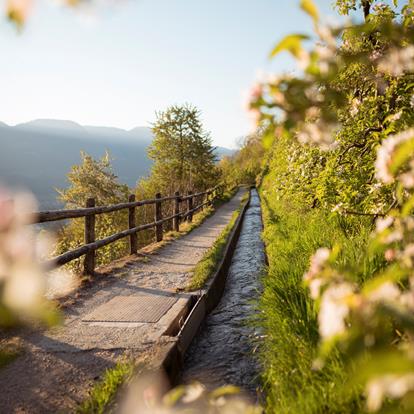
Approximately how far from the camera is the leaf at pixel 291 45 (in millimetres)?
1112

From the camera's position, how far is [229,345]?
4.61 meters

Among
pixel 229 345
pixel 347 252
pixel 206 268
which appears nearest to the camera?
pixel 347 252

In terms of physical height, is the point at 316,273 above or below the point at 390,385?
above

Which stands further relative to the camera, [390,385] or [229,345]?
[229,345]

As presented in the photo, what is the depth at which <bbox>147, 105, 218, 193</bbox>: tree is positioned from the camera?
32188mm

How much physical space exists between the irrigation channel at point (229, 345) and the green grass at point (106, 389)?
2.31 feet

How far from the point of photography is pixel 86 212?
6.70m

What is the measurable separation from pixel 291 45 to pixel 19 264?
0.90 m

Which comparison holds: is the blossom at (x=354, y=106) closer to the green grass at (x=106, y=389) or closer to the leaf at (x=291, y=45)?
the green grass at (x=106, y=389)

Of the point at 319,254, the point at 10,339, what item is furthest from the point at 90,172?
the point at 319,254

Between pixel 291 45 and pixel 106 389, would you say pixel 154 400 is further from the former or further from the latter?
pixel 291 45

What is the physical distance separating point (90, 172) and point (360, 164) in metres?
38.0

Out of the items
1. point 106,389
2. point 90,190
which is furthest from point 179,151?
point 106,389

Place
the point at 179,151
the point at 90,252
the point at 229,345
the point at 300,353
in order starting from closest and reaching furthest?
1. the point at 300,353
2. the point at 229,345
3. the point at 90,252
4. the point at 179,151
